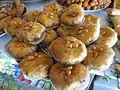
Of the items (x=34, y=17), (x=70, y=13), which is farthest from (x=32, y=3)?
(x=70, y=13)

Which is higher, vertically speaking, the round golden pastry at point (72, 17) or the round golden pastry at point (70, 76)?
the round golden pastry at point (72, 17)

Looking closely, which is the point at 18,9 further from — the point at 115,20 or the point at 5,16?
the point at 115,20

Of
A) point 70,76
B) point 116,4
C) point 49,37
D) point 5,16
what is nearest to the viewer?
point 70,76

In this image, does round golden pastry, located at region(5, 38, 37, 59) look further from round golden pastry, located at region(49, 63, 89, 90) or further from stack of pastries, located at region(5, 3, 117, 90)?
round golden pastry, located at region(49, 63, 89, 90)

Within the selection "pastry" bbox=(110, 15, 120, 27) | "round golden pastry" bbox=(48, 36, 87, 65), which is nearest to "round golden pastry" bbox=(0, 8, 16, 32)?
"round golden pastry" bbox=(48, 36, 87, 65)

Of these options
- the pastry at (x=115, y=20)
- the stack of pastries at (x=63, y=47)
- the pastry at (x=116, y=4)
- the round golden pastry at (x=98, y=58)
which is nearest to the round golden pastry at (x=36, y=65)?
the stack of pastries at (x=63, y=47)

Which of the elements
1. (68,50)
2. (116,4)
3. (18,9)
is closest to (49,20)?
(68,50)

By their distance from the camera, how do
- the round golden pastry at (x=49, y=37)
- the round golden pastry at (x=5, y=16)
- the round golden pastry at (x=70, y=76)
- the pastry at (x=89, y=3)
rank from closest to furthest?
the round golden pastry at (x=70, y=76) → the round golden pastry at (x=49, y=37) → the round golden pastry at (x=5, y=16) → the pastry at (x=89, y=3)

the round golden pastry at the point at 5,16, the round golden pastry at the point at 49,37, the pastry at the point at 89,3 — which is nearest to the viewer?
the round golden pastry at the point at 49,37

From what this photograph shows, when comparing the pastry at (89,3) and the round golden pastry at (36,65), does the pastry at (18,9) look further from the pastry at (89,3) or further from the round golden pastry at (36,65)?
the round golden pastry at (36,65)
